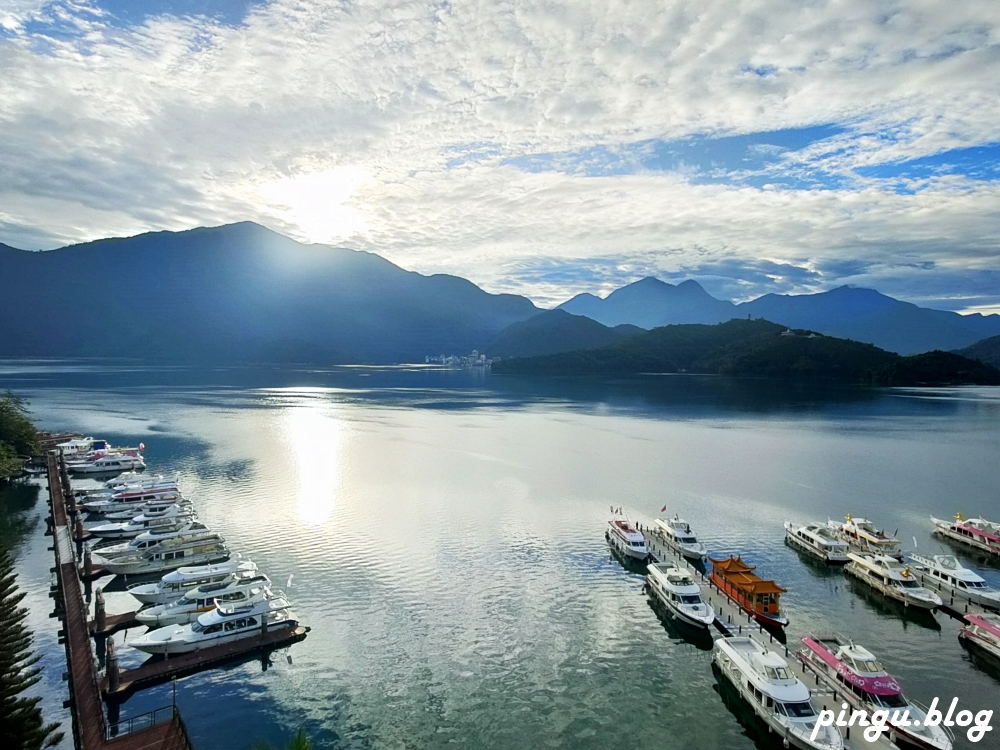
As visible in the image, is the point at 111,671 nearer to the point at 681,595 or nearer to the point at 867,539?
the point at 681,595

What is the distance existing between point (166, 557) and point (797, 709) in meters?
33.0

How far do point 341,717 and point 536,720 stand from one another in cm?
682

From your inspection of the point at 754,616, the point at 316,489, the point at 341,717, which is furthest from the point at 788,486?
the point at 341,717

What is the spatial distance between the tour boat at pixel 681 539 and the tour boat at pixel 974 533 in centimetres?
1806

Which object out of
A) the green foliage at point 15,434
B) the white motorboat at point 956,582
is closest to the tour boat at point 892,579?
the white motorboat at point 956,582

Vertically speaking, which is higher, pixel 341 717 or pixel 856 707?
pixel 856 707

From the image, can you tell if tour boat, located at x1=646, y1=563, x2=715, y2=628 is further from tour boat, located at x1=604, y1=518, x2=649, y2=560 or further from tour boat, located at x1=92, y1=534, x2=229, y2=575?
tour boat, located at x1=92, y1=534, x2=229, y2=575

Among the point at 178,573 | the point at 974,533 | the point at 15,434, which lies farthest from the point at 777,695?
the point at 15,434

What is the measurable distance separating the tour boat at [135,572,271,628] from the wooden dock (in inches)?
99.2

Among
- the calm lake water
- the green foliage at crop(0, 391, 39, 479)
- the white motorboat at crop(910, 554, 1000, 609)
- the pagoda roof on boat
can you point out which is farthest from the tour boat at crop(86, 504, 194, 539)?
the white motorboat at crop(910, 554, 1000, 609)

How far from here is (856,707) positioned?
20.8 metres

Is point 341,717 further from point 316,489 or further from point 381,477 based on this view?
point 381,477

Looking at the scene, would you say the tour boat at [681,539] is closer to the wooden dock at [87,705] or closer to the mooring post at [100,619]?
the wooden dock at [87,705]

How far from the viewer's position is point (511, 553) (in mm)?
38062
